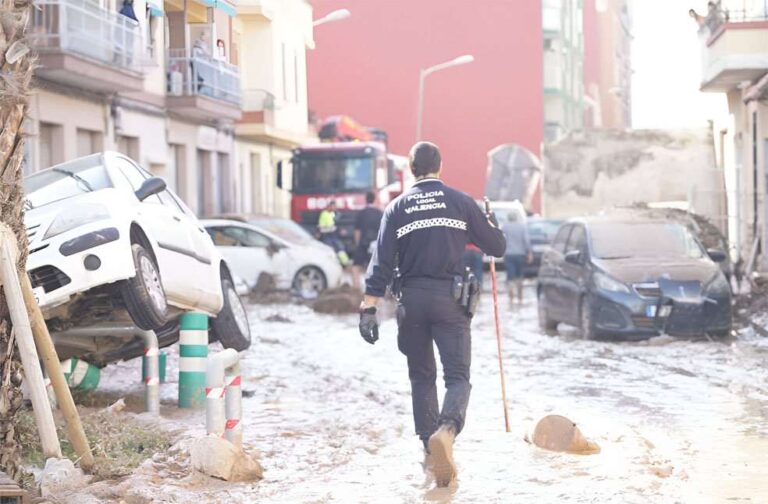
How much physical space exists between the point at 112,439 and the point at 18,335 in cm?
208

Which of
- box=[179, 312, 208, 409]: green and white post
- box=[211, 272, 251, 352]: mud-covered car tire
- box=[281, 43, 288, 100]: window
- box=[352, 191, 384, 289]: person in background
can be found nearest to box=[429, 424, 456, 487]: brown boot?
box=[179, 312, 208, 409]: green and white post

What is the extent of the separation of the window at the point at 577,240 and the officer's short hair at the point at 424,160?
31.3ft

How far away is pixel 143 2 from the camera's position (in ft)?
35.5

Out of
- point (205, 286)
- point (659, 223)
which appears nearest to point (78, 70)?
point (659, 223)

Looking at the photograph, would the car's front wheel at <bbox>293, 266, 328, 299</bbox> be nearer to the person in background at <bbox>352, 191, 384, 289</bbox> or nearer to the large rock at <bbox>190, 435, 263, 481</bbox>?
the person in background at <bbox>352, 191, 384, 289</bbox>

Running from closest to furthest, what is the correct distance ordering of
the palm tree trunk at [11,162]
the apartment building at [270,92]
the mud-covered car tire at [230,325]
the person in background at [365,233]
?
the palm tree trunk at [11,162] < the mud-covered car tire at [230,325] < the apartment building at [270,92] < the person in background at [365,233]

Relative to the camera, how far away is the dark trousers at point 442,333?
879cm

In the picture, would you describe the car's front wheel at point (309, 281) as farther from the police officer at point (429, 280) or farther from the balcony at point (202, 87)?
the police officer at point (429, 280)

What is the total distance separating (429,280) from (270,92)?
1589 cm

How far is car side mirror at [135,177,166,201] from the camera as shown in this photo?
11562mm

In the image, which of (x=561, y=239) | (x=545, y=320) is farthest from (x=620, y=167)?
(x=545, y=320)

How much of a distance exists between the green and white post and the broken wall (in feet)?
98.3

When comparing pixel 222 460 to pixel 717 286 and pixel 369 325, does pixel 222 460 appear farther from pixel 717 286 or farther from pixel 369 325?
pixel 717 286

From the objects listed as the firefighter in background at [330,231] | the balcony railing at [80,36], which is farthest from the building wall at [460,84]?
the balcony railing at [80,36]
